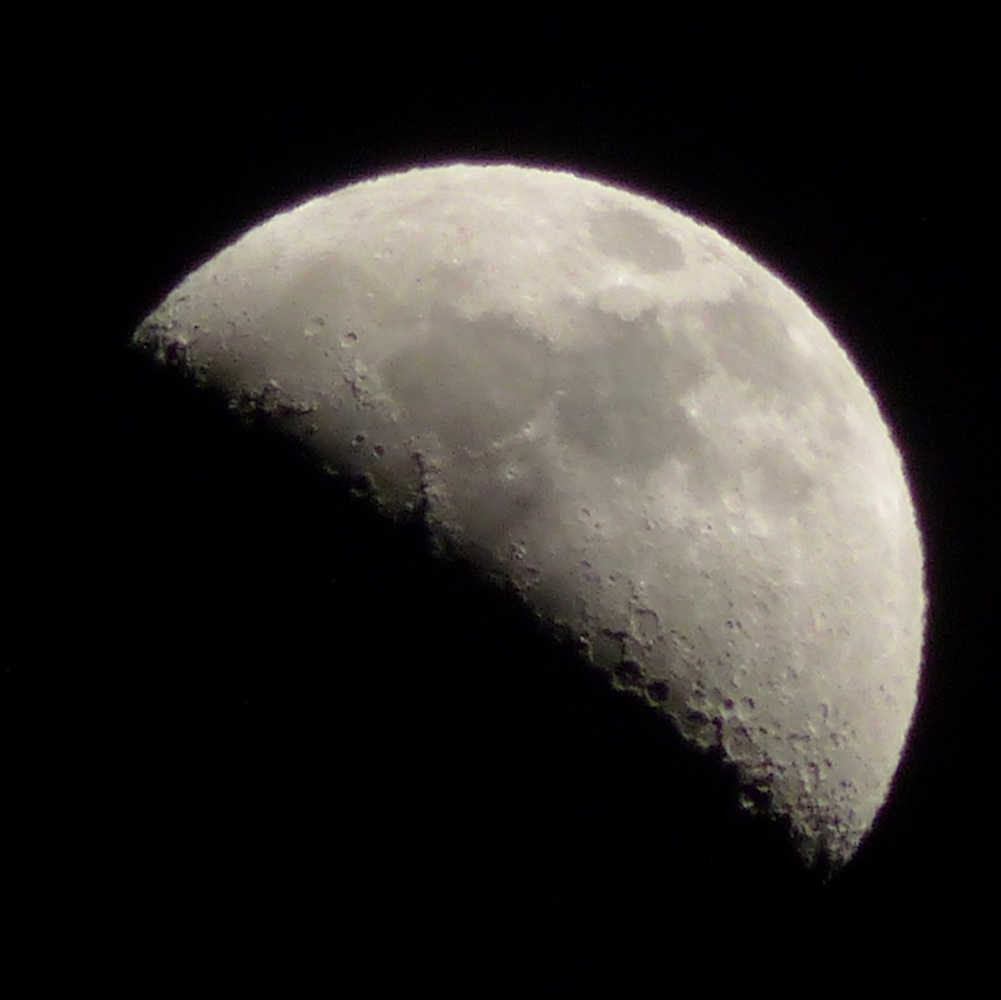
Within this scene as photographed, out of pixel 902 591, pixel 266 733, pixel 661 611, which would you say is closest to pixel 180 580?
pixel 266 733

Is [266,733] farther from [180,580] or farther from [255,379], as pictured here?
[255,379]

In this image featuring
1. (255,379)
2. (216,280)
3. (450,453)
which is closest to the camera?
(450,453)

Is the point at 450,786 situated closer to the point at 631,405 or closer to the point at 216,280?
the point at 631,405

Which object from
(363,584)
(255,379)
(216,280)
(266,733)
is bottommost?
(266,733)

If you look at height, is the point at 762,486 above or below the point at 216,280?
above

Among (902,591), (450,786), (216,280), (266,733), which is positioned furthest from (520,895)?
(216,280)

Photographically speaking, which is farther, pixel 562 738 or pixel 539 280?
pixel 539 280

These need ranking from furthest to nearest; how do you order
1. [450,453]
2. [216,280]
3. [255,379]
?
[216,280]
[255,379]
[450,453]
